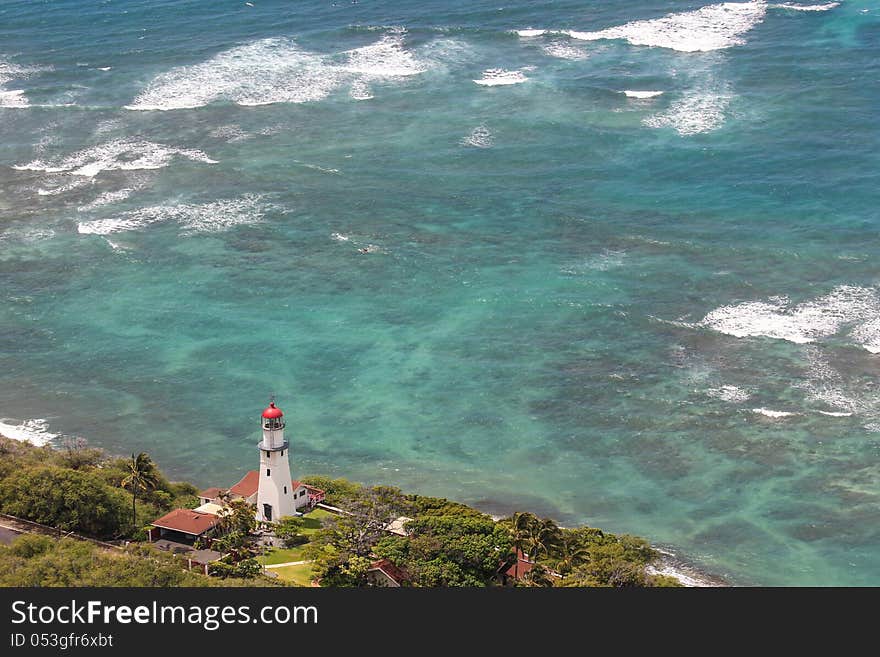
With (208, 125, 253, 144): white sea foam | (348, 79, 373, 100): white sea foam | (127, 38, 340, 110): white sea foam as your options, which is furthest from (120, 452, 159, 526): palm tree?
(348, 79, 373, 100): white sea foam

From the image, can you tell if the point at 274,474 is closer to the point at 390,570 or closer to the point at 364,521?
the point at 364,521

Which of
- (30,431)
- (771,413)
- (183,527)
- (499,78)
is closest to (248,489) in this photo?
(183,527)

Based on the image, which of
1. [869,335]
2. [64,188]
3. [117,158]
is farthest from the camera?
[117,158]

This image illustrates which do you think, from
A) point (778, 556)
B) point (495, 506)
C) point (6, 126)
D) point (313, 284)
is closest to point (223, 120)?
point (6, 126)

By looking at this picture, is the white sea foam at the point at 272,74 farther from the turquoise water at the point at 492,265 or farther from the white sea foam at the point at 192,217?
the white sea foam at the point at 192,217

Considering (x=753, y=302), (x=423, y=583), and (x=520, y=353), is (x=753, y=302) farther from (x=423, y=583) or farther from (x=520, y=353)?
(x=423, y=583)
